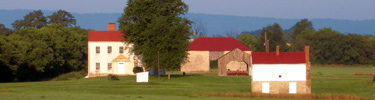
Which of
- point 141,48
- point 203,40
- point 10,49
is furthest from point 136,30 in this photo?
point 203,40

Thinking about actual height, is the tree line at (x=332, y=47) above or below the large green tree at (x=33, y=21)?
below

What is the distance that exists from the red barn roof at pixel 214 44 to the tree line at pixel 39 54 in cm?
1999

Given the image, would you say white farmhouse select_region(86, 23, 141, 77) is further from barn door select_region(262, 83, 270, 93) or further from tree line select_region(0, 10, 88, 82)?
barn door select_region(262, 83, 270, 93)

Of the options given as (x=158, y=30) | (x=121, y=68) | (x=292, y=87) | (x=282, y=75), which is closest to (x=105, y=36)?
(x=121, y=68)

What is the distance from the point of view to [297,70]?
4859cm

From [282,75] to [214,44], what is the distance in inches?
2153

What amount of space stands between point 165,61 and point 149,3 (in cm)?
774

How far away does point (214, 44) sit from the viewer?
10306cm

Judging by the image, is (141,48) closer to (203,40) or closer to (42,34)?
(42,34)

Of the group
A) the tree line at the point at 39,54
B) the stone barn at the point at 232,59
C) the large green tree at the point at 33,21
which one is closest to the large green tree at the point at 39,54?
the tree line at the point at 39,54

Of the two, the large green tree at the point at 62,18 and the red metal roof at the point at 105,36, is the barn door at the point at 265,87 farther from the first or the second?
the large green tree at the point at 62,18

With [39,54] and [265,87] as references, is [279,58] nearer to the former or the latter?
[265,87]

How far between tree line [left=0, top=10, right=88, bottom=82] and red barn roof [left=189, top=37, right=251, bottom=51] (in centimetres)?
1999

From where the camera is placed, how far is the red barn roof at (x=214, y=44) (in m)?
101
